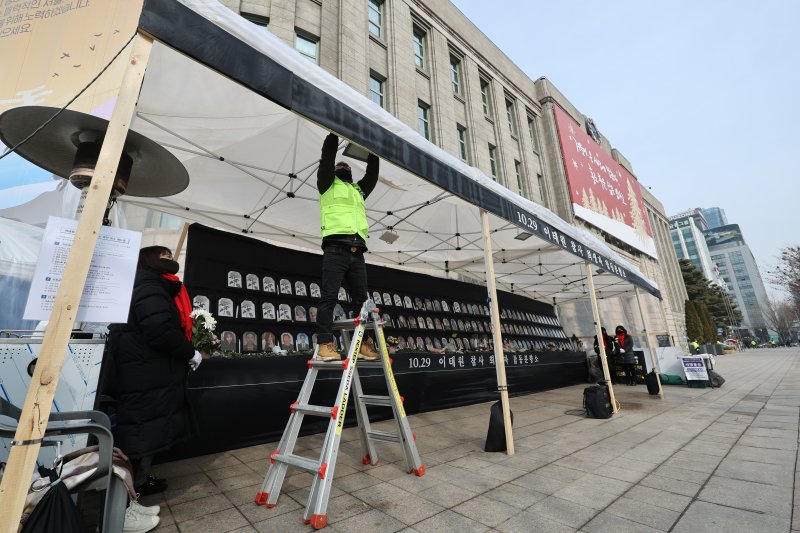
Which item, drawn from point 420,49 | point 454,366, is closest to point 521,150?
point 420,49

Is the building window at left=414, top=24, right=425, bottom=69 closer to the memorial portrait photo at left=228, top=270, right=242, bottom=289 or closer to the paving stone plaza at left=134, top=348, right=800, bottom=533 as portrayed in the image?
the memorial portrait photo at left=228, top=270, right=242, bottom=289

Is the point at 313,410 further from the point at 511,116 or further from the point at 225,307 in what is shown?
the point at 511,116

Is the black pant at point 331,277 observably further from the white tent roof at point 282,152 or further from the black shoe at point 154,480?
the black shoe at point 154,480

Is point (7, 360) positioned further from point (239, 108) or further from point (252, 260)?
point (252, 260)

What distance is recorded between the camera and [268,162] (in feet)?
15.2

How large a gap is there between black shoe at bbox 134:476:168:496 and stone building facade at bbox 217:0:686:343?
429 inches

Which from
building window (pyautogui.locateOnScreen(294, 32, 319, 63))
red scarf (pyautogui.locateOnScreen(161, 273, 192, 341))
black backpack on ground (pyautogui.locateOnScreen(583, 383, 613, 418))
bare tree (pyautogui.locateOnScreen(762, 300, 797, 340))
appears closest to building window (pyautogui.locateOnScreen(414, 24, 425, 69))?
building window (pyautogui.locateOnScreen(294, 32, 319, 63))

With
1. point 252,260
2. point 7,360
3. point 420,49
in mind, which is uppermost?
point 420,49

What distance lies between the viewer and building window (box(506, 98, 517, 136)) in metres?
19.5

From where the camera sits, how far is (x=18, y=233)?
5090 mm

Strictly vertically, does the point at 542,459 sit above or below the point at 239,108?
below

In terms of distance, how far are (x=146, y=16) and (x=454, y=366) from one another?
246 inches

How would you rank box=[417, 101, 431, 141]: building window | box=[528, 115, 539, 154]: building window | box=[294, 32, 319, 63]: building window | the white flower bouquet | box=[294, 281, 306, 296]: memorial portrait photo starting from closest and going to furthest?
the white flower bouquet → box=[294, 281, 306, 296]: memorial portrait photo → box=[294, 32, 319, 63]: building window → box=[417, 101, 431, 141]: building window → box=[528, 115, 539, 154]: building window

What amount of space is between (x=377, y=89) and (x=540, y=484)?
1291cm
